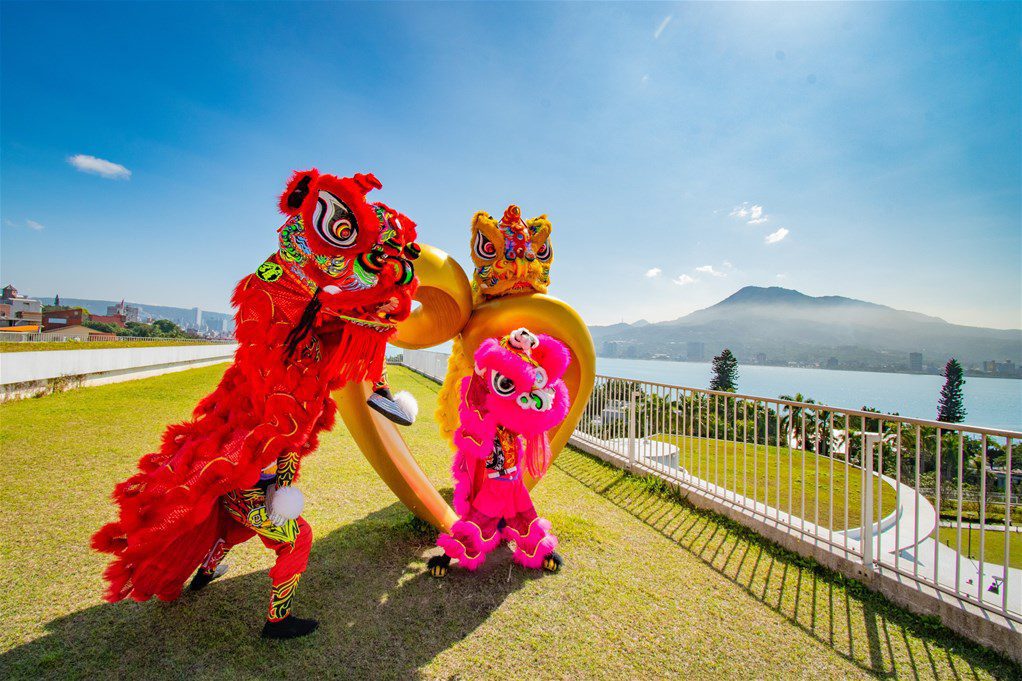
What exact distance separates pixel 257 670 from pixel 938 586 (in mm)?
4116

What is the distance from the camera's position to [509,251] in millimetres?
3637

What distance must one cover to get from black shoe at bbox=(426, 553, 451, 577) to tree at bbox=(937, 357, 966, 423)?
29787mm

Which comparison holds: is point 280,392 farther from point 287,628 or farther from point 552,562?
point 552,562

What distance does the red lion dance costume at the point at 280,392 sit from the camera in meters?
1.94

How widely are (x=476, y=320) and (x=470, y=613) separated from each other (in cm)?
217

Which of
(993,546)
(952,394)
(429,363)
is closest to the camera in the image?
(993,546)

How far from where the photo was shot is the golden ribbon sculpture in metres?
3.20

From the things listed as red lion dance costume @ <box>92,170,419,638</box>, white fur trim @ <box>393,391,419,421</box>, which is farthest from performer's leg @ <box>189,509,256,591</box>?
white fur trim @ <box>393,391,419,421</box>

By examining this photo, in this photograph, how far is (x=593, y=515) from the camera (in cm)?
438

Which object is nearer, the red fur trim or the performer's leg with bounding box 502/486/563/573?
the red fur trim

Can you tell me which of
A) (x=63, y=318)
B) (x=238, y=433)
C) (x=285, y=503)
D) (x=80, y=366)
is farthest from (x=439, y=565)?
(x=63, y=318)

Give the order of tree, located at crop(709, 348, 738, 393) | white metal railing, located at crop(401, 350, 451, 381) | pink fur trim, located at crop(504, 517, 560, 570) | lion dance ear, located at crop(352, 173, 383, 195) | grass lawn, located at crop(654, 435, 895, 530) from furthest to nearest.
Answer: tree, located at crop(709, 348, 738, 393) → white metal railing, located at crop(401, 350, 451, 381) → grass lawn, located at crop(654, 435, 895, 530) → pink fur trim, located at crop(504, 517, 560, 570) → lion dance ear, located at crop(352, 173, 383, 195)

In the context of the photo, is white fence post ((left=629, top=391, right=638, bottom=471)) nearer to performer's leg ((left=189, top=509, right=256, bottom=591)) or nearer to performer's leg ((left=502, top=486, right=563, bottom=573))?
performer's leg ((left=502, top=486, right=563, bottom=573))

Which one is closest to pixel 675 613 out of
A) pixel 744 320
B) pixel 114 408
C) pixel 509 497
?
pixel 509 497
